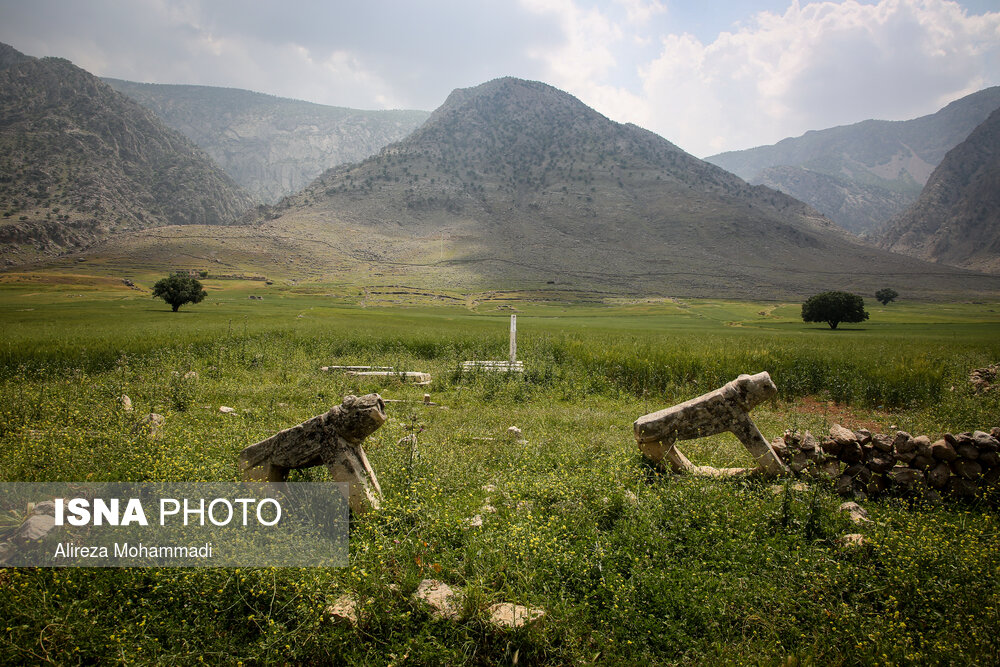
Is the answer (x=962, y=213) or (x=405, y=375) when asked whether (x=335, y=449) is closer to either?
(x=405, y=375)

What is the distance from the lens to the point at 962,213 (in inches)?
6890

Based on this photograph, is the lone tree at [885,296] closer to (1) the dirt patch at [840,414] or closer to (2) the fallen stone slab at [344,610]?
(1) the dirt patch at [840,414]

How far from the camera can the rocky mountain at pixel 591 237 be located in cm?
11644

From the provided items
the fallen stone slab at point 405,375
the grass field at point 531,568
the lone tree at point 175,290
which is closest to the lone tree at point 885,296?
the grass field at point 531,568

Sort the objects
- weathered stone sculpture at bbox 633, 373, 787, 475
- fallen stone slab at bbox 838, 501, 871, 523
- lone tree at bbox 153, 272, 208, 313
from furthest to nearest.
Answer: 1. lone tree at bbox 153, 272, 208, 313
2. weathered stone sculpture at bbox 633, 373, 787, 475
3. fallen stone slab at bbox 838, 501, 871, 523

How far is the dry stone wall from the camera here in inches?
252

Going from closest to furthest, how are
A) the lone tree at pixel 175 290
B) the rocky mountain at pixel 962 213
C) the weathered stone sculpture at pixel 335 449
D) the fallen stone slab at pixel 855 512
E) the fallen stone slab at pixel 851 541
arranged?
the fallen stone slab at pixel 851 541
the fallen stone slab at pixel 855 512
the weathered stone sculpture at pixel 335 449
the lone tree at pixel 175 290
the rocky mountain at pixel 962 213

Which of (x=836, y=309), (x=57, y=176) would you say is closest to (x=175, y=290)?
(x=836, y=309)

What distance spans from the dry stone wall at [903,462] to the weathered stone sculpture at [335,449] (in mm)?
6536

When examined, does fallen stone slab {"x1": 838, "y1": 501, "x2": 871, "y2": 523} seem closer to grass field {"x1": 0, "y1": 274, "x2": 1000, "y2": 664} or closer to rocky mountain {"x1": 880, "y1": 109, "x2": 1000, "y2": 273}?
grass field {"x1": 0, "y1": 274, "x2": 1000, "y2": 664}

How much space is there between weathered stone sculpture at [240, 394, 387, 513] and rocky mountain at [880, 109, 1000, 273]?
221 meters

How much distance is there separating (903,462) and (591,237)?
155508 millimetres

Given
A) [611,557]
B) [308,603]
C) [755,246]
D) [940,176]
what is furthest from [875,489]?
[940,176]

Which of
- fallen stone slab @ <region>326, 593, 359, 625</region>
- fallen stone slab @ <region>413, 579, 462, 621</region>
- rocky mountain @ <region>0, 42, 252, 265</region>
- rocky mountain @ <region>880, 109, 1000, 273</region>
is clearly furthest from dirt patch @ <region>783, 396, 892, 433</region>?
rocky mountain @ <region>880, 109, 1000, 273</region>
